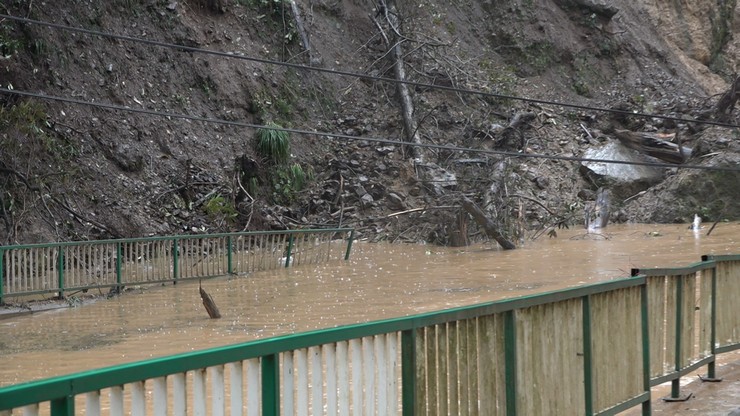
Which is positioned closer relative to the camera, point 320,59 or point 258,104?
point 258,104

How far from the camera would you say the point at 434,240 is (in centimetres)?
2667

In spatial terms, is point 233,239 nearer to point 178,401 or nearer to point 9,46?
point 9,46

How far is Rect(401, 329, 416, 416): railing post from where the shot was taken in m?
4.86

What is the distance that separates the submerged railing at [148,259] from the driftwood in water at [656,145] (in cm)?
1489

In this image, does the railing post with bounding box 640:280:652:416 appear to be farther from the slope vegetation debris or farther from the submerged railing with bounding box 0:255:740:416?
the slope vegetation debris

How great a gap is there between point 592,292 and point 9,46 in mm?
21341

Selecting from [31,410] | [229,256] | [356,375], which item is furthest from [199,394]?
[229,256]

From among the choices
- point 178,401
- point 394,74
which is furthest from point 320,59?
point 178,401

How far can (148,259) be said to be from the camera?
60.0 feet

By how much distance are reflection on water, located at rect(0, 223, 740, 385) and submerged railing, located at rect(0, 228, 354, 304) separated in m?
0.37

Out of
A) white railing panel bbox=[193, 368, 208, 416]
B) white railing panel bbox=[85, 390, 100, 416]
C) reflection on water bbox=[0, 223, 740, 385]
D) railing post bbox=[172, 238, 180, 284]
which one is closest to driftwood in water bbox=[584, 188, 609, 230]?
reflection on water bbox=[0, 223, 740, 385]

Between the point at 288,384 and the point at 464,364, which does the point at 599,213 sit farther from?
the point at 288,384

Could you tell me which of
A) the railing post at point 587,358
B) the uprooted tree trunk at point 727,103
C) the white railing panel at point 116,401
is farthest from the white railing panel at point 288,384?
the uprooted tree trunk at point 727,103

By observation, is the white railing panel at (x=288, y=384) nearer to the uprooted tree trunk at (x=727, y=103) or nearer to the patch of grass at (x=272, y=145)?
the patch of grass at (x=272, y=145)
